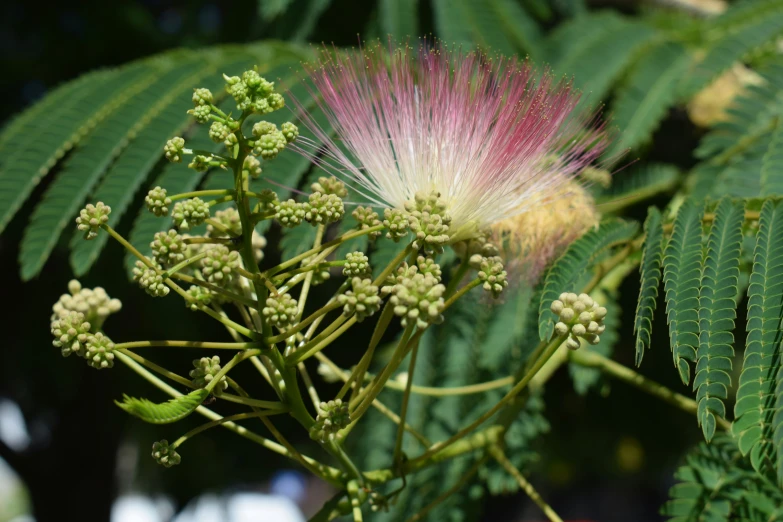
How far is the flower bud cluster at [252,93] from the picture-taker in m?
1.24

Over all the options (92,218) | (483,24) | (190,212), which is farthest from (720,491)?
(483,24)

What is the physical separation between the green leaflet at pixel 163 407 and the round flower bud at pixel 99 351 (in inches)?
6.6

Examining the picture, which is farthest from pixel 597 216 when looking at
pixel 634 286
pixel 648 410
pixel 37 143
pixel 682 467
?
pixel 648 410

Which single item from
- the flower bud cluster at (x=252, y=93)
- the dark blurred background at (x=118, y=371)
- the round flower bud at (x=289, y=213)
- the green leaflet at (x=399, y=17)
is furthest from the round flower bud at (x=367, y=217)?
the green leaflet at (x=399, y=17)

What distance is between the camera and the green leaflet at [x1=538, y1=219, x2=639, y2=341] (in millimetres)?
1608

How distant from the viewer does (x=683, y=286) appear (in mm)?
1562

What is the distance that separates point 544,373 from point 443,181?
0.70m

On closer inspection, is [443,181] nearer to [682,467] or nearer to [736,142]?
[682,467]

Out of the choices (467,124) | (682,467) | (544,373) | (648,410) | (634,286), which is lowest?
(648,410)

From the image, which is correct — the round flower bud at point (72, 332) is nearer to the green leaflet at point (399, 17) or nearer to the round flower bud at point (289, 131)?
the round flower bud at point (289, 131)

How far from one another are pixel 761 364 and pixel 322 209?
839 millimetres

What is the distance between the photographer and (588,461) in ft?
22.3

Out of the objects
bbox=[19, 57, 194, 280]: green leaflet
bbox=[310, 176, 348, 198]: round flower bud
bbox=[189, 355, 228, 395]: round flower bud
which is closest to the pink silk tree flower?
bbox=[310, 176, 348, 198]: round flower bud

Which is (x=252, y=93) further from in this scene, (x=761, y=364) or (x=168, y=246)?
(x=761, y=364)
